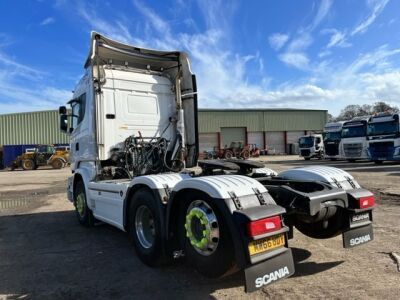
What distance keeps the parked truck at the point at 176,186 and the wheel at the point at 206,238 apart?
1cm

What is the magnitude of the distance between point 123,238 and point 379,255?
4094 millimetres

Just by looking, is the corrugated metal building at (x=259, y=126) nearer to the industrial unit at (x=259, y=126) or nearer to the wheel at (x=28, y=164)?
the industrial unit at (x=259, y=126)

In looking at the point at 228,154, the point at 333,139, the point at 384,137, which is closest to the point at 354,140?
the point at 384,137

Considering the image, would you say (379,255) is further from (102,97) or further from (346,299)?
(102,97)

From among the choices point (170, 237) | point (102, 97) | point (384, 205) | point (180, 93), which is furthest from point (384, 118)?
point (170, 237)

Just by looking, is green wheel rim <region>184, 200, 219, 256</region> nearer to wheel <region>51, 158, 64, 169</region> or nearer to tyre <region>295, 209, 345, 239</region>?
tyre <region>295, 209, 345, 239</region>

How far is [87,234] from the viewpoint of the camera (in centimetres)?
729

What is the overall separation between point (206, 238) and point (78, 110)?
17.3 ft

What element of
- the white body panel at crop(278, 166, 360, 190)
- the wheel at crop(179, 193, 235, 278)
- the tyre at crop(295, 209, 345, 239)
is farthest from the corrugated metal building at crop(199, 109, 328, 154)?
the wheel at crop(179, 193, 235, 278)

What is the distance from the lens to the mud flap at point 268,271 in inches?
136

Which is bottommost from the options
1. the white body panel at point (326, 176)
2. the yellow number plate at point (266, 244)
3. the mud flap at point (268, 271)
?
the mud flap at point (268, 271)

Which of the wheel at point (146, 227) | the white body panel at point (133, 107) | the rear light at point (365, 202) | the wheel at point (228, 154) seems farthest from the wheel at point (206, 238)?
the wheel at point (228, 154)

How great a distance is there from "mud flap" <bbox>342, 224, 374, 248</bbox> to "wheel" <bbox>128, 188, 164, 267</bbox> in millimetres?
2264

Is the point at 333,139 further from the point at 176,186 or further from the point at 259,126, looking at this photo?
the point at 259,126
